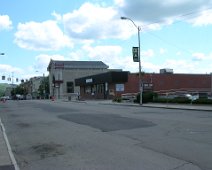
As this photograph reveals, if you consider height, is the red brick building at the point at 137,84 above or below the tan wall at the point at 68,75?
below

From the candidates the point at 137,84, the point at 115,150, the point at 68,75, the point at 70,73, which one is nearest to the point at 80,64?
the point at 70,73

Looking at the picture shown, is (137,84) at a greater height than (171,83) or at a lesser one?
lesser

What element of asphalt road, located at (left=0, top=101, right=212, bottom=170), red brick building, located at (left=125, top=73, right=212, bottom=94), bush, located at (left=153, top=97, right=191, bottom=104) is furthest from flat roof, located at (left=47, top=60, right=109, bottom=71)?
asphalt road, located at (left=0, top=101, right=212, bottom=170)

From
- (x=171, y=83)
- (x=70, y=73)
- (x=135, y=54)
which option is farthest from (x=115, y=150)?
(x=70, y=73)

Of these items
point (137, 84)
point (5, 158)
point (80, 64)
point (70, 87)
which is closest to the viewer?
point (5, 158)

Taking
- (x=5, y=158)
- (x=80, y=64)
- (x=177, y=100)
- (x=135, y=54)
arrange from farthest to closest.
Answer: (x=80, y=64) → (x=135, y=54) → (x=177, y=100) → (x=5, y=158)

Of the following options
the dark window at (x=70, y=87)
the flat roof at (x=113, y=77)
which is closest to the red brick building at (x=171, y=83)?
the flat roof at (x=113, y=77)

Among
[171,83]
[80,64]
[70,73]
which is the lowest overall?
[171,83]

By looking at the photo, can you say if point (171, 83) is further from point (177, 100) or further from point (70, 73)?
point (70, 73)

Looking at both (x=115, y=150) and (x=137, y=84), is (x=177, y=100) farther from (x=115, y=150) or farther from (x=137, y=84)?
(x=137, y=84)

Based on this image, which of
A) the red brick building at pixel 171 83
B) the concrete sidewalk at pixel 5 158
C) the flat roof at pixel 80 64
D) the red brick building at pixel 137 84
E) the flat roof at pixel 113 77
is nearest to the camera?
the concrete sidewalk at pixel 5 158

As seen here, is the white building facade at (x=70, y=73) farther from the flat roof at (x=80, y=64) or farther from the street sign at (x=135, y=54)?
the street sign at (x=135, y=54)

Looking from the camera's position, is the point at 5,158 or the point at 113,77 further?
the point at 113,77

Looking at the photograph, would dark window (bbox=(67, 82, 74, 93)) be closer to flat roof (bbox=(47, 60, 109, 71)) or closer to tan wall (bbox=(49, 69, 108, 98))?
tan wall (bbox=(49, 69, 108, 98))
